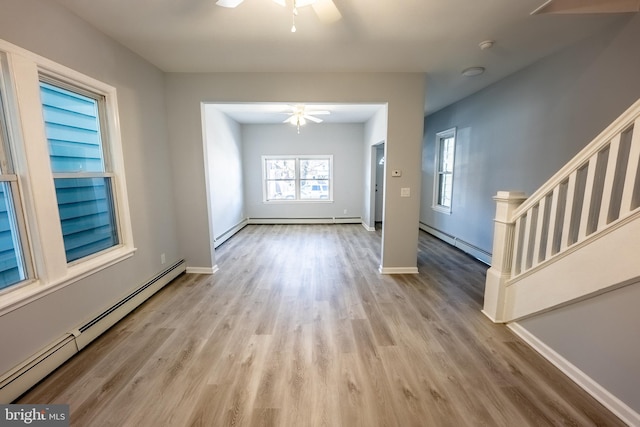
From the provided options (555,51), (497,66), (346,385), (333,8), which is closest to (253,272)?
(346,385)

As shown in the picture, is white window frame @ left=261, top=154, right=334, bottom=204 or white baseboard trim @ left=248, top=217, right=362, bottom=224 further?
white baseboard trim @ left=248, top=217, right=362, bottom=224

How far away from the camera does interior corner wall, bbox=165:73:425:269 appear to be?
320 cm

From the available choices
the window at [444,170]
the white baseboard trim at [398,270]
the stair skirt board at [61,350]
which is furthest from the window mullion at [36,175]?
the window at [444,170]

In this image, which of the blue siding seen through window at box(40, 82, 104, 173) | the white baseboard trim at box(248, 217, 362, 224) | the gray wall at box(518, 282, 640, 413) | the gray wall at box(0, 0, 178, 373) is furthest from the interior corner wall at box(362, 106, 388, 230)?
the blue siding seen through window at box(40, 82, 104, 173)

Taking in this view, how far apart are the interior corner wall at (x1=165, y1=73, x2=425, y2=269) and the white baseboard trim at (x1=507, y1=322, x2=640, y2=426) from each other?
5.59ft

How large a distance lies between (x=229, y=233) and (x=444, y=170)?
4817 millimetres

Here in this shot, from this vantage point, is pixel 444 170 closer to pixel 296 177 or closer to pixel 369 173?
pixel 369 173

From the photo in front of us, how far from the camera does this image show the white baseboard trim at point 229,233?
4952 millimetres

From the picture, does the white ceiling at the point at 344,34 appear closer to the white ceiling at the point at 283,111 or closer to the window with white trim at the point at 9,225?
the window with white trim at the point at 9,225

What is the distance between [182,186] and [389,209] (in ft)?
9.21

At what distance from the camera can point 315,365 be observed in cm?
186

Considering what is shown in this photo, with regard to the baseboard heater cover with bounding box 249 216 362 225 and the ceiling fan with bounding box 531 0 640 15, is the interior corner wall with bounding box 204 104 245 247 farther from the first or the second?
the ceiling fan with bounding box 531 0 640 15

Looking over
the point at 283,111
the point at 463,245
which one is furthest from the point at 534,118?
the point at 283,111

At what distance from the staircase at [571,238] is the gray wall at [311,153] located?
15.3ft
